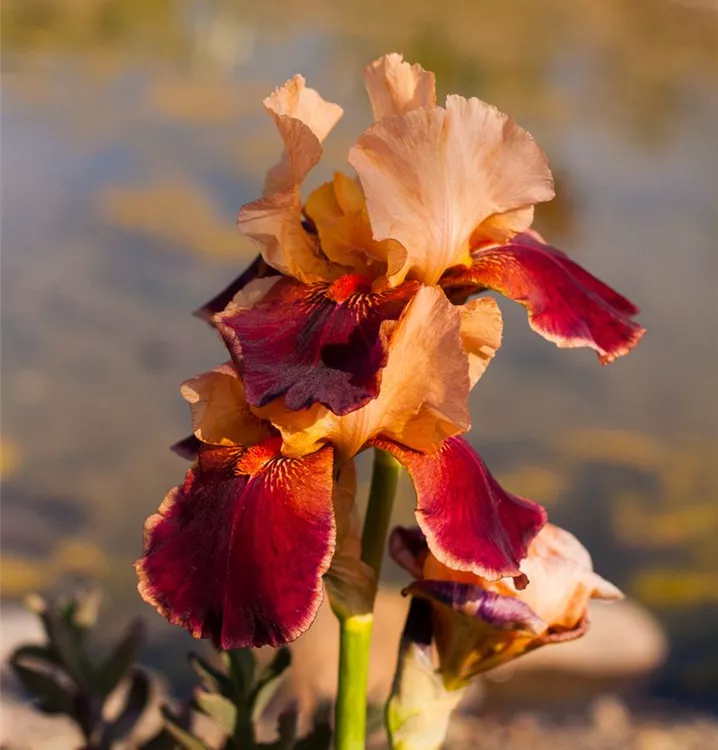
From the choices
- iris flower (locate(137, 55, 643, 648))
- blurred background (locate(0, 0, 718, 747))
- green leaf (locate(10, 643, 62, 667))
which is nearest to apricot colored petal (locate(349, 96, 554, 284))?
iris flower (locate(137, 55, 643, 648))

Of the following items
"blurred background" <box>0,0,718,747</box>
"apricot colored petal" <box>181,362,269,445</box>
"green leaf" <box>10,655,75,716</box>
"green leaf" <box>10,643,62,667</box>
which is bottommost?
"blurred background" <box>0,0,718,747</box>

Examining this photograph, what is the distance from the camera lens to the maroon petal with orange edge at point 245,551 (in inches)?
25.7

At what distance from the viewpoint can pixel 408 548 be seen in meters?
0.87

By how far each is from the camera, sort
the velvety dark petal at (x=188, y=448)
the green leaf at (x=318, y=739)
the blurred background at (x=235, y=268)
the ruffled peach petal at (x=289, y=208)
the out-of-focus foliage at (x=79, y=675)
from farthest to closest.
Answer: the blurred background at (x=235, y=268)
the out-of-focus foliage at (x=79, y=675)
the green leaf at (x=318, y=739)
the velvety dark petal at (x=188, y=448)
the ruffled peach petal at (x=289, y=208)

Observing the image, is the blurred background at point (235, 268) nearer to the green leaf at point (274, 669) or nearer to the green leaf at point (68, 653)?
the green leaf at point (68, 653)

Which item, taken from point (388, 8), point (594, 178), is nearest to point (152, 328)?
point (594, 178)

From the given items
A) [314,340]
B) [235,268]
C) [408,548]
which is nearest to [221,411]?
[314,340]

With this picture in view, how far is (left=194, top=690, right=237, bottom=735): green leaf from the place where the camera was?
3.05ft

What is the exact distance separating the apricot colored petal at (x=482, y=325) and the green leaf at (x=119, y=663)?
1.91ft

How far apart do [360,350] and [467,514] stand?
Answer: 0.13 m

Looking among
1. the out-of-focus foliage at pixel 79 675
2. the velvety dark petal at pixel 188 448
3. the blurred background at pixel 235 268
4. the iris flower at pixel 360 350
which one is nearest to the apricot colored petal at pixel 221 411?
the iris flower at pixel 360 350

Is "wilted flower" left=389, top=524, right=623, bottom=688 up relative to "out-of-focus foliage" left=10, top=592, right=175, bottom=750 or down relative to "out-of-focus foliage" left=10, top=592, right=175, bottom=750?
up

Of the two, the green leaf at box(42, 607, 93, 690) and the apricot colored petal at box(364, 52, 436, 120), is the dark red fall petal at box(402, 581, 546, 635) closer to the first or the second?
the apricot colored petal at box(364, 52, 436, 120)

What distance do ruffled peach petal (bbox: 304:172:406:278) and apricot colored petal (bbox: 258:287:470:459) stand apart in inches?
3.0
